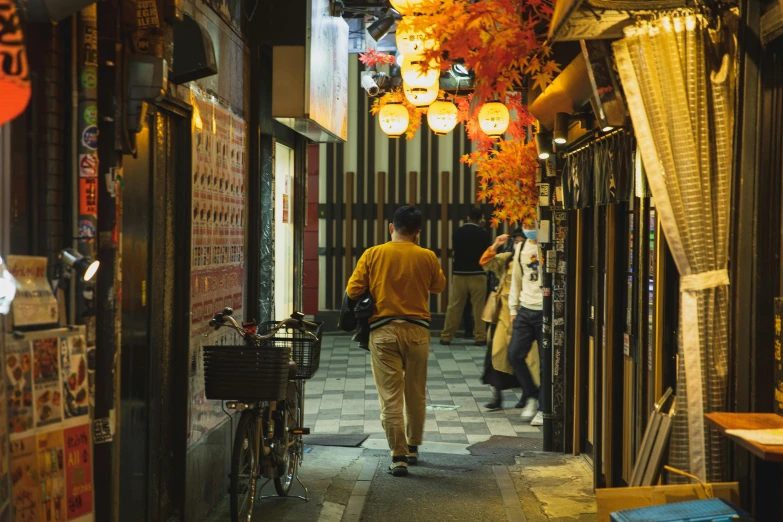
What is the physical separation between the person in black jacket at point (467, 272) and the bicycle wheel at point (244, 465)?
11545mm

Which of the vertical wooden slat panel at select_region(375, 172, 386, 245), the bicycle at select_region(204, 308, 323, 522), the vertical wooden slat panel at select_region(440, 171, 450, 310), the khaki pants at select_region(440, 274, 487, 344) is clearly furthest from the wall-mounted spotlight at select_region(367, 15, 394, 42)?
the vertical wooden slat panel at select_region(375, 172, 386, 245)

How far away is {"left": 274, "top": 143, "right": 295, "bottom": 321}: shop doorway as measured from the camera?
10.6 metres

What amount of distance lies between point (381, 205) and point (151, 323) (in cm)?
1628

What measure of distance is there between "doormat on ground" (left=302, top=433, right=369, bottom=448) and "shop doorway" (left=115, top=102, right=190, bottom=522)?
3.74 meters

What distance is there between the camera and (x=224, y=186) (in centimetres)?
855

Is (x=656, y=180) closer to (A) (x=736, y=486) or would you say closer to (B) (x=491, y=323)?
(A) (x=736, y=486)

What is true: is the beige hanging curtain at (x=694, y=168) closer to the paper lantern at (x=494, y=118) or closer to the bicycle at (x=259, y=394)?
the bicycle at (x=259, y=394)

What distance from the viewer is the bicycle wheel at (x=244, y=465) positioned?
7309 millimetres

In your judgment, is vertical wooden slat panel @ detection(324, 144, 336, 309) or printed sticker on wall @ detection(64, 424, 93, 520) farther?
vertical wooden slat panel @ detection(324, 144, 336, 309)

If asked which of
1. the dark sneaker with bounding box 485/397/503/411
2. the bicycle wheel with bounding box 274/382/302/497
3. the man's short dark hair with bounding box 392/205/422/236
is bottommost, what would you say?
the dark sneaker with bounding box 485/397/503/411

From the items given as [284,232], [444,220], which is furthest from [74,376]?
[444,220]

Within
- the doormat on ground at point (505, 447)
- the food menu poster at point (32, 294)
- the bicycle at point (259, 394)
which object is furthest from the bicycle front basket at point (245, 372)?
the doormat on ground at point (505, 447)

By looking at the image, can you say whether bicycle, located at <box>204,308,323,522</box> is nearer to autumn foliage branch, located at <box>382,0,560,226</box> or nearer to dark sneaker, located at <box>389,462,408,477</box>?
dark sneaker, located at <box>389,462,408,477</box>

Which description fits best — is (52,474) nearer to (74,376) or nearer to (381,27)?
(74,376)
